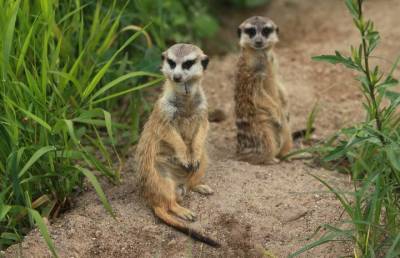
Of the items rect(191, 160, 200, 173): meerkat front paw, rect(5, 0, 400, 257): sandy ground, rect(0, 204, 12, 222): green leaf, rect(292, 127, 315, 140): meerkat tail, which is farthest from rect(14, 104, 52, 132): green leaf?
rect(292, 127, 315, 140): meerkat tail

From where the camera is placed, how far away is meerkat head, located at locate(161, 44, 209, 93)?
3.31 m

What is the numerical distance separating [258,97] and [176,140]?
2.66 ft

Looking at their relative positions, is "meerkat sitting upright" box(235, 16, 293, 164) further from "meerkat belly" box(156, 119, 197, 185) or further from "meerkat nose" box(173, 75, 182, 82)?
"meerkat nose" box(173, 75, 182, 82)

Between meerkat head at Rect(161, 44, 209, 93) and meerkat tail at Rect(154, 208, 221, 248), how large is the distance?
582 millimetres

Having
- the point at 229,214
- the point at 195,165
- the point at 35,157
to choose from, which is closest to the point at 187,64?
the point at 195,165

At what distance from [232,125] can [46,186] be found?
Answer: 151 centimetres

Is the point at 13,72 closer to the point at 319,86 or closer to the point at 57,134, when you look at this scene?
the point at 57,134

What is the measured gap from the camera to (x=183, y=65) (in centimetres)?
Result: 333

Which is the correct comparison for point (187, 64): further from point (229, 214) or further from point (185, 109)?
point (229, 214)

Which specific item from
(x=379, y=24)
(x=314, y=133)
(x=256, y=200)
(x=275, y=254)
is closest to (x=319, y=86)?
(x=314, y=133)

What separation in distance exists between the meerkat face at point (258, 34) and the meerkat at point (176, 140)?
587mm

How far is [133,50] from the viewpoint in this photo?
436 cm

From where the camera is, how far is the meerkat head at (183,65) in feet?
10.9

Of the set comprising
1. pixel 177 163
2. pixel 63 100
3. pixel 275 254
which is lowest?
pixel 275 254
